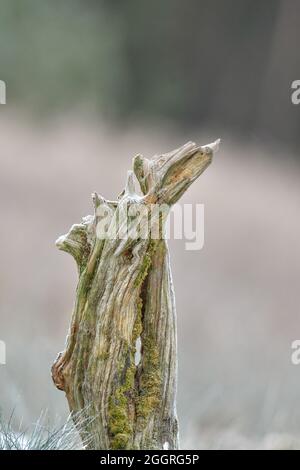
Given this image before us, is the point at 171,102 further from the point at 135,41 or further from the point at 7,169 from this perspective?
the point at 7,169

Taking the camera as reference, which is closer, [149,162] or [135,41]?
[149,162]

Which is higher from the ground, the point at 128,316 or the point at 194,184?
the point at 194,184

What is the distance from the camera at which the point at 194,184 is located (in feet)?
14.0

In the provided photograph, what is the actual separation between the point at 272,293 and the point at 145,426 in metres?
2.48

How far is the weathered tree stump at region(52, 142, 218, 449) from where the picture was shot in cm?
143

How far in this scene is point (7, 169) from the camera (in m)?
4.40

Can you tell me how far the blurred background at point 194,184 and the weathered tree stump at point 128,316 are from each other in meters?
0.56

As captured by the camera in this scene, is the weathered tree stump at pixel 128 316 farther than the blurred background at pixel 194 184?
No

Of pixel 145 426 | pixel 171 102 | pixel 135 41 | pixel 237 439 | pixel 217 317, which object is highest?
pixel 135 41

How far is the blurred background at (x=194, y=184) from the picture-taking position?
3.04m

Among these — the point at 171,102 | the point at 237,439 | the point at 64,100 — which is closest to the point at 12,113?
the point at 64,100

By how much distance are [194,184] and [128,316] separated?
284 cm
